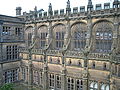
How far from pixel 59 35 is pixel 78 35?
13.1 feet

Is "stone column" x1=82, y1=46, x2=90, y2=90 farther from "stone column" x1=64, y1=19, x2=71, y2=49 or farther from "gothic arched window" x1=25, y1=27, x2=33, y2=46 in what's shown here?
"gothic arched window" x1=25, y1=27, x2=33, y2=46

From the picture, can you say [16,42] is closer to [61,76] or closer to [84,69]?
[61,76]

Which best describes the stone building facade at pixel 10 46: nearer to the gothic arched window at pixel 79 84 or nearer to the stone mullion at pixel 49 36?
the stone mullion at pixel 49 36

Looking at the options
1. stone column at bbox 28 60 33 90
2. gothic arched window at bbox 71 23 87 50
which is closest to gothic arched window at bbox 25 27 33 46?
stone column at bbox 28 60 33 90

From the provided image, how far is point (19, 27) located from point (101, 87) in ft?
67.6

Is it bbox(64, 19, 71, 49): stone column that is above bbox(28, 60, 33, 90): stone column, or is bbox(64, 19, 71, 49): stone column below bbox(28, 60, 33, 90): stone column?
above

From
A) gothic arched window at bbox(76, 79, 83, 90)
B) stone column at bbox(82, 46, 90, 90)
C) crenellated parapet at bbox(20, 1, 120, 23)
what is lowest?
gothic arched window at bbox(76, 79, 83, 90)

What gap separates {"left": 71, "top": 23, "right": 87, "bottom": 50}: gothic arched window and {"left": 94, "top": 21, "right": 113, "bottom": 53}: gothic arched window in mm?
2178

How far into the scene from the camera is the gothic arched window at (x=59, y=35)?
93.4 feet

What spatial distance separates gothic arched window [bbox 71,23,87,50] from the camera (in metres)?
25.9

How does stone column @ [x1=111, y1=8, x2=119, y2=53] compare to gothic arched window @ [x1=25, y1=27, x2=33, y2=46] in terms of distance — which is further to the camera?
gothic arched window @ [x1=25, y1=27, x2=33, y2=46]

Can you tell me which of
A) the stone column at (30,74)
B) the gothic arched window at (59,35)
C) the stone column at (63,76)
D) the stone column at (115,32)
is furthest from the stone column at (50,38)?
the stone column at (115,32)

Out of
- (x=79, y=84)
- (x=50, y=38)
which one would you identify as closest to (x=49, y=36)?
(x=50, y=38)

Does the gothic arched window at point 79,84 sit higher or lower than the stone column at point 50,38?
lower
